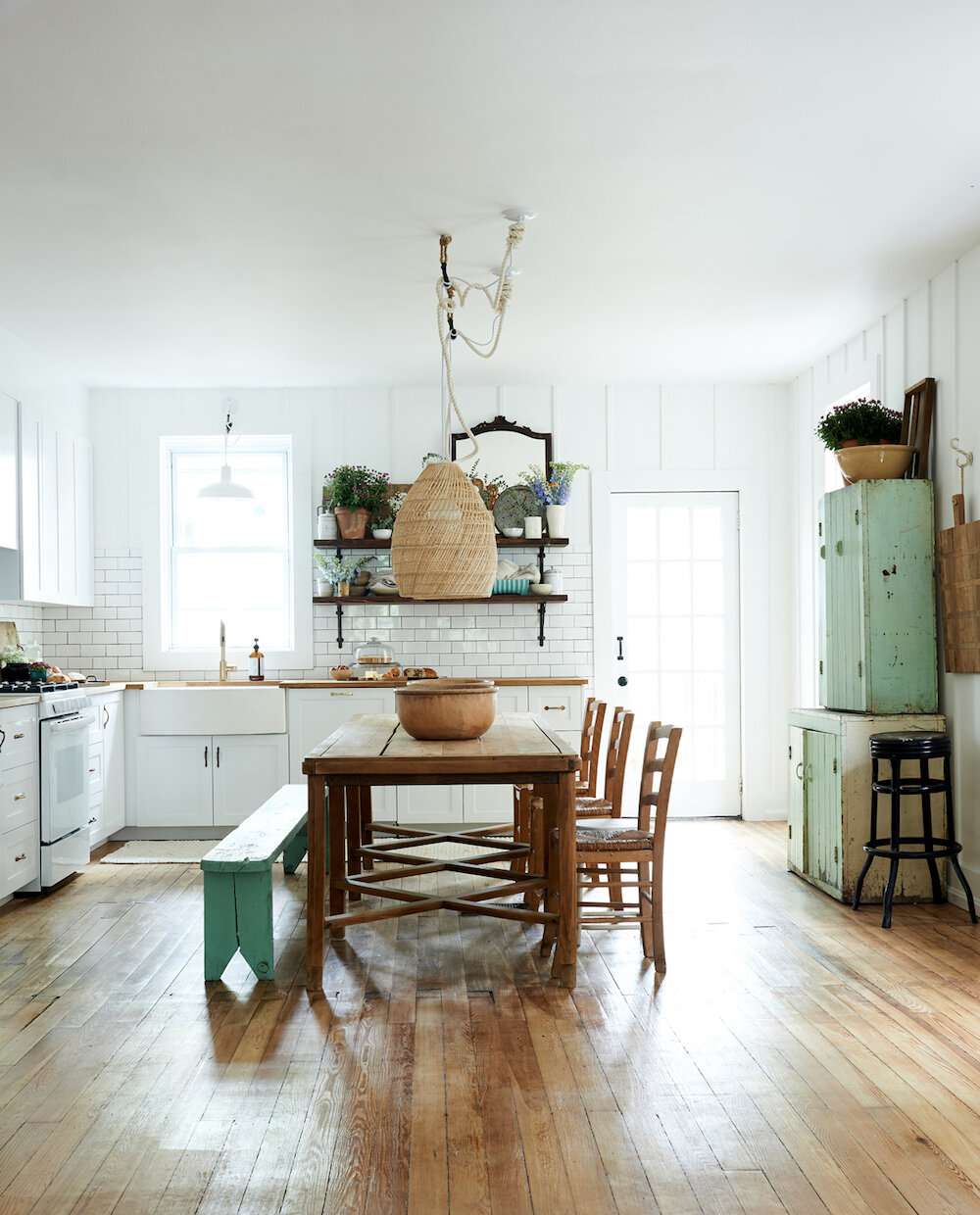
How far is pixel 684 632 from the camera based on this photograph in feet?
24.4

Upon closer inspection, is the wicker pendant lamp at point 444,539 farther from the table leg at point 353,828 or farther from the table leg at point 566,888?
the table leg at point 353,828

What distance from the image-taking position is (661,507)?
7473 mm

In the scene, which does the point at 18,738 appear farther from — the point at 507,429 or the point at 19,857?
the point at 507,429

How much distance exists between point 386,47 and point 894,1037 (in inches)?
130

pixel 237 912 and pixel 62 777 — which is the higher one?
pixel 62 777

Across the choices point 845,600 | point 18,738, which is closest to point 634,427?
point 845,600

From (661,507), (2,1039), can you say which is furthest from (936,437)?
(2,1039)

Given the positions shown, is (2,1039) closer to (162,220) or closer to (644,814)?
(644,814)

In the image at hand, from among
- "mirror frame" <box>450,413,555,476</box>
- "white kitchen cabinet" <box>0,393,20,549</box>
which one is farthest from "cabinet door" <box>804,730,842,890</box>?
"white kitchen cabinet" <box>0,393,20,549</box>

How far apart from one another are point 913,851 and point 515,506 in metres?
3.56

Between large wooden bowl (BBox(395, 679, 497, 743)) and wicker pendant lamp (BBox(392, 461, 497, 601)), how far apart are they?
15.2 inches

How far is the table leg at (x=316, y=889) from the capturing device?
3805mm

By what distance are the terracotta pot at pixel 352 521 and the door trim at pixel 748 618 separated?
1.55m

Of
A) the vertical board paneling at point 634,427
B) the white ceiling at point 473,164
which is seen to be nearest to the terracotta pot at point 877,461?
the white ceiling at point 473,164
